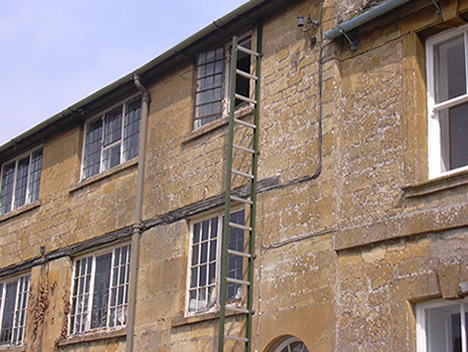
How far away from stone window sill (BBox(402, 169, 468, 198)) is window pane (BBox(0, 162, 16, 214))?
448 inches

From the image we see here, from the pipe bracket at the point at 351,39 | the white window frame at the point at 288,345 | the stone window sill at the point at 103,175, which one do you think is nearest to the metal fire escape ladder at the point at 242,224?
the white window frame at the point at 288,345

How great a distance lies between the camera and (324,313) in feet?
35.3

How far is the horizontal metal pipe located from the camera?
10.9 meters

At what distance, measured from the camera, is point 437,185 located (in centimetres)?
1001

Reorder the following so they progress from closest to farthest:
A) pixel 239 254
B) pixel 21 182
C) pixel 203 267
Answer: pixel 239 254
pixel 203 267
pixel 21 182

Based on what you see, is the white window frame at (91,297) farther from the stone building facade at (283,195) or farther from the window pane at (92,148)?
the window pane at (92,148)

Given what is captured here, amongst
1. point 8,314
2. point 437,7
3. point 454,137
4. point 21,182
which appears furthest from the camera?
point 21,182

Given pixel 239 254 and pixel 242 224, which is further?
pixel 242 224

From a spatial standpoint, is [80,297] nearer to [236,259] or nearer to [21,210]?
[21,210]

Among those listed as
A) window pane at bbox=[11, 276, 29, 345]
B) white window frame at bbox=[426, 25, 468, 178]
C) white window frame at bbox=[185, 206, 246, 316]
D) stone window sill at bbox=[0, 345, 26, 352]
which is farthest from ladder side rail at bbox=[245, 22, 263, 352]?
window pane at bbox=[11, 276, 29, 345]

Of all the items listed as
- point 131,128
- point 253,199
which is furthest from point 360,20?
point 131,128

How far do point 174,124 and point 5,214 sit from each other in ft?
19.8

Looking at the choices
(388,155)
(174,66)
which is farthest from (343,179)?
(174,66)

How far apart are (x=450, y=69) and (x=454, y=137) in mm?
907
